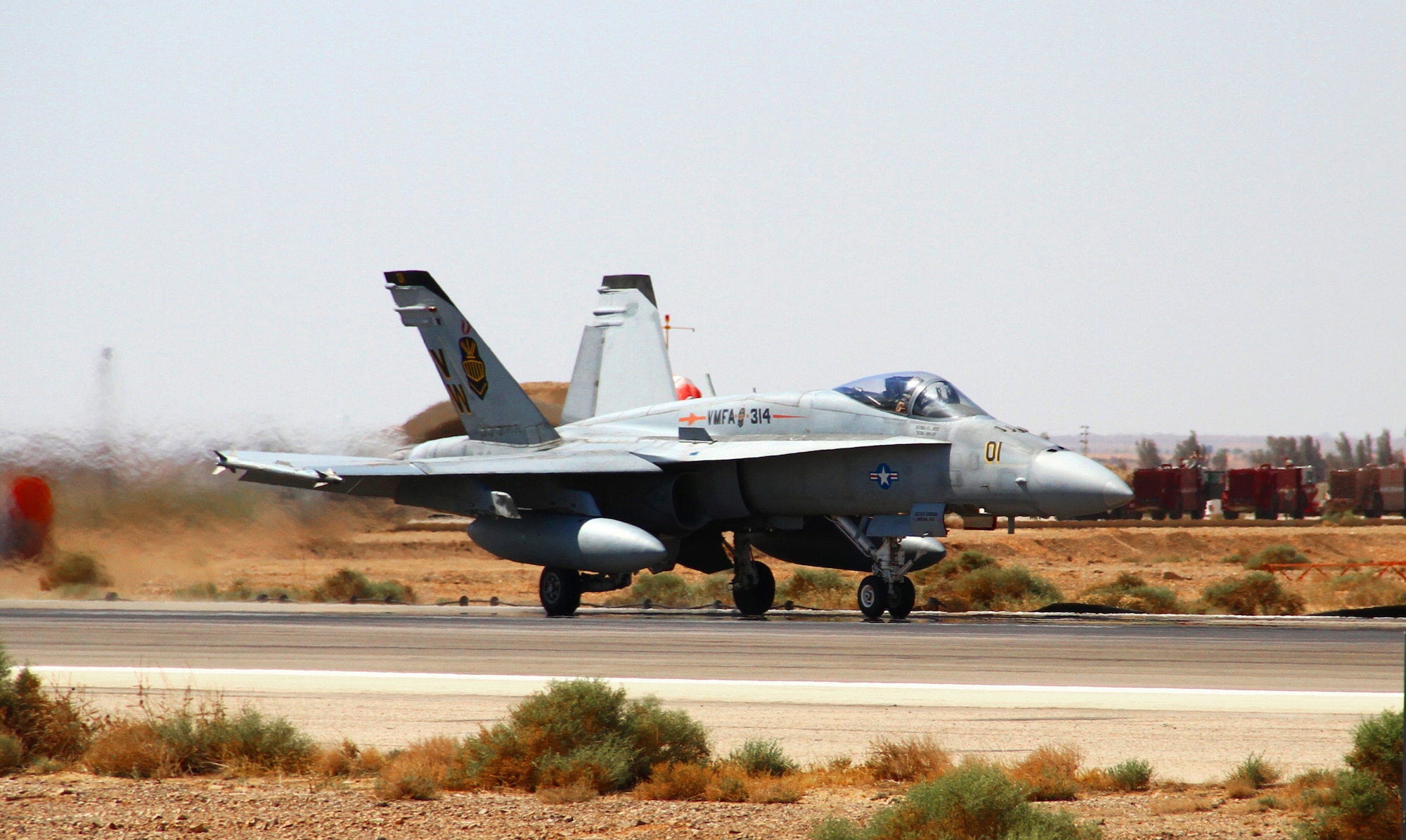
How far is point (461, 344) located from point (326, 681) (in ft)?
43.6

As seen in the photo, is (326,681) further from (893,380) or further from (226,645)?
(893,380)

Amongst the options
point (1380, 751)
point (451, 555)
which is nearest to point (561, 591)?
point (1380, 751)

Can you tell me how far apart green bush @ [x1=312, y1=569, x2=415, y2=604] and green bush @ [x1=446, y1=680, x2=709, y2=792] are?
22557 mm

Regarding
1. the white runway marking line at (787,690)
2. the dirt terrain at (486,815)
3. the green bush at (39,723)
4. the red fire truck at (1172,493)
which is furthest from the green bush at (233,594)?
the red fire truck at (1172,493)

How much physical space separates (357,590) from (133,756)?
2393cm

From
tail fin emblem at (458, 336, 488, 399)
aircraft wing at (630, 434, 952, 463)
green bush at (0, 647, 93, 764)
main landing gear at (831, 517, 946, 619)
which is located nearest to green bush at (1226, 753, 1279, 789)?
green bush at (0, 647, 93, 764)

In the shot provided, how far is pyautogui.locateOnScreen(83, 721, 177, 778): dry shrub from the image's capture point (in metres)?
8.05

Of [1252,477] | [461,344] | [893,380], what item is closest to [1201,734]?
[893,380]

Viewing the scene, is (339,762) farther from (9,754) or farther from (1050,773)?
(1050,773)

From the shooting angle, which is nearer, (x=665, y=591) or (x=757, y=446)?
(x=757, y=446)

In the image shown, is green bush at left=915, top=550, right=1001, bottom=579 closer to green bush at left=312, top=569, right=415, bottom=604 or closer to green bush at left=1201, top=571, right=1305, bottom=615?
green bush at left=1201, top=571, right=1305, bottom=615

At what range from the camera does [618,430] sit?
23688 mm

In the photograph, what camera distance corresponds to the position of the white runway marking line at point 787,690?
10.1 meters

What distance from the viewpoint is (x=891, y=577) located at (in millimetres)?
19766
